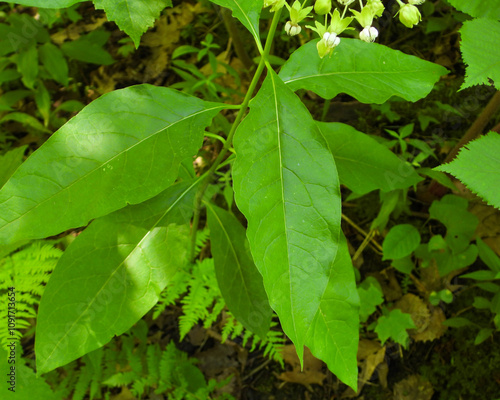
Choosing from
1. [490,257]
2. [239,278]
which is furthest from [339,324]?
[490,257]

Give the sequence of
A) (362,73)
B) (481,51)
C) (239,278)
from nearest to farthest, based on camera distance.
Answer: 1. (481,51)
2. (362,73)
3. (239,278)

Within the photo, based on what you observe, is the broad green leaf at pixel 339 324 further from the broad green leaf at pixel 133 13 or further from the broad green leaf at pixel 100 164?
the broad green leaf at pixel 133 13

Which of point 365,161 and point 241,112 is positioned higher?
point 241,112

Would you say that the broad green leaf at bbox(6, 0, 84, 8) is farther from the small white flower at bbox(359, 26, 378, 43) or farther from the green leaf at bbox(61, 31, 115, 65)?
the green leaf at bbox(61, 31, 115, 65)

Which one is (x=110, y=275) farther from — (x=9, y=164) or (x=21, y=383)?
(x=9, y=164)

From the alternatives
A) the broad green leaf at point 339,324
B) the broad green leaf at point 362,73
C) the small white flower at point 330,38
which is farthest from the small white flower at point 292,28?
the broad green leaf at point 339,324

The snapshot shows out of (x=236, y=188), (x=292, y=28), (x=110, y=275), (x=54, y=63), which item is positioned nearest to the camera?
(x=236, y=188)
